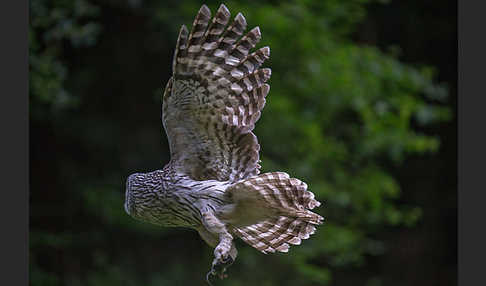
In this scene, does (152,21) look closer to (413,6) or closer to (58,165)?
(58,165)

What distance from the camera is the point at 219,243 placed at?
299 centimetres

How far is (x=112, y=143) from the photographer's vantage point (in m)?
8.75

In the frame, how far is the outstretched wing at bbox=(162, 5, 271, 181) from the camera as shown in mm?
3150

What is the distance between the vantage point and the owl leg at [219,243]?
2.84 m

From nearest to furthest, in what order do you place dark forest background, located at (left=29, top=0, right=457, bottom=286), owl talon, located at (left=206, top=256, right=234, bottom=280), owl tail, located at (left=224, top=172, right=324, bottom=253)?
1. owl talon, located at (left=206, top=256, right=234, bottom=280)
2. owl tail, located at (left=224, top=172, right=324, bottom=253)
3. dark forest background, located at (left=29, top=0, right=457, bottom=286)

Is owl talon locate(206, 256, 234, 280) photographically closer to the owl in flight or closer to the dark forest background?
the owl in flight

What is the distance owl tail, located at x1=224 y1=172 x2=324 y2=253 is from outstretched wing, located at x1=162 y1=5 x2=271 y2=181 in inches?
9.5

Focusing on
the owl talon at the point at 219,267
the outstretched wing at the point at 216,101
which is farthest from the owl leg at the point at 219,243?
the outstretched wing at the point at 216,101

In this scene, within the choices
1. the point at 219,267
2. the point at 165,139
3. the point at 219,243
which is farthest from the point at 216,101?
the point at 165,139

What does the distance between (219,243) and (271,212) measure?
305 mm

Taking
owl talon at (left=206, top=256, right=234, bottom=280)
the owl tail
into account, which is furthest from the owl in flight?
owl talon at (left=206, top=256, right=234, bottom=280)

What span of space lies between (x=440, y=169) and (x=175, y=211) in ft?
30.4

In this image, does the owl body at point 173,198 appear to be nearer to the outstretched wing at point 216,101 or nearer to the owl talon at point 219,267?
the outstretched wing at point 216,101

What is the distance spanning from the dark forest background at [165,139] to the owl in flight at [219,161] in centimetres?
428
